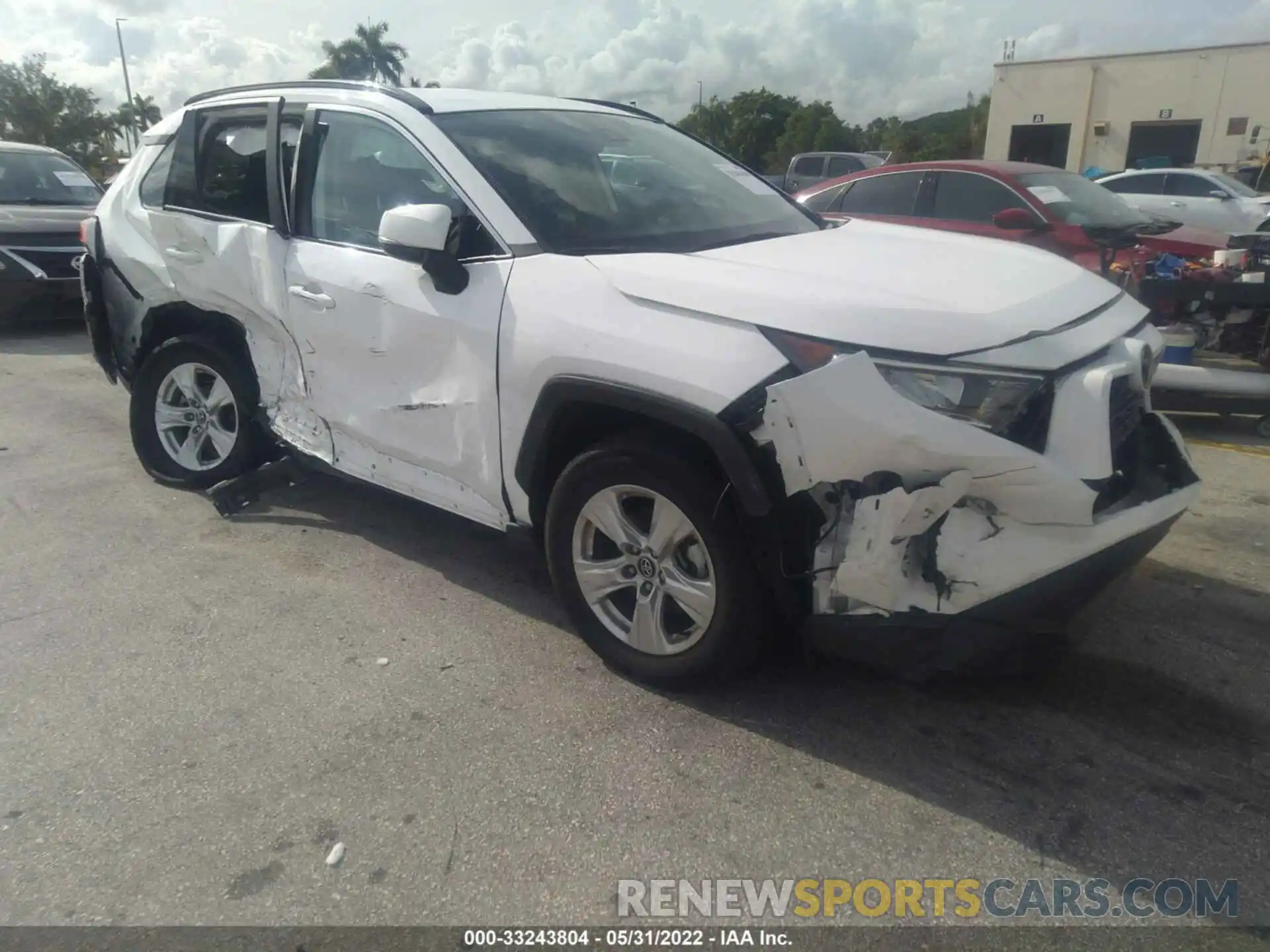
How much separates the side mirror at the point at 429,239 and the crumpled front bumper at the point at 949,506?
50.5 inches

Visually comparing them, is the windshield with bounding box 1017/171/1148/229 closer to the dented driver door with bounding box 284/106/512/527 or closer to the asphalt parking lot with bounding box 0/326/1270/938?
the asphalt parking lot with bounding box 0/326/1270/938

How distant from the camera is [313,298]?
12.5 feet

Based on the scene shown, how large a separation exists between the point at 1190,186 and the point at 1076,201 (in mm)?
9515

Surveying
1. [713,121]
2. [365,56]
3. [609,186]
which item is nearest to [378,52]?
[365,56]

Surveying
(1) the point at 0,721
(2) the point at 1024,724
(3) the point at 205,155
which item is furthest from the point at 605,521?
(3) the point at 205,155

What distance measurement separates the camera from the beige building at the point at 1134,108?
105 feet

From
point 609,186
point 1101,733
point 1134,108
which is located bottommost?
point 1101,733

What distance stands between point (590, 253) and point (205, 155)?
2.52m

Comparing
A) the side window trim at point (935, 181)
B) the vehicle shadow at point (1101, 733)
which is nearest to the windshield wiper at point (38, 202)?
the side window trim at point (935, 181)

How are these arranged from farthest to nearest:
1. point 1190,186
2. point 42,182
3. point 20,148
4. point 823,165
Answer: point 823,165 → point 1190,186 → point 20,148 → point 42,182

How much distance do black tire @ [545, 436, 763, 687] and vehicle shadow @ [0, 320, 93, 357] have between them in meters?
6.75

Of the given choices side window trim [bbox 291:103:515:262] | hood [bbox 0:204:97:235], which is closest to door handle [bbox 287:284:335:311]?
side window trim [bbox 291:103:515:262]

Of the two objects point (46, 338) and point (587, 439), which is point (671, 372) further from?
point (46, 338)

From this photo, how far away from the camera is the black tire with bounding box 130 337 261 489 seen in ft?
14.6
